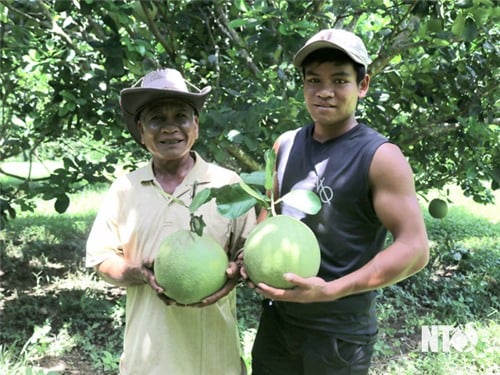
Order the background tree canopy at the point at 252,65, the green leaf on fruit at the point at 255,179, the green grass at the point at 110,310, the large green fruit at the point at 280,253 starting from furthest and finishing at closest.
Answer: the green grass at the point at 110,310 < the background tree canopy at the point at 252,65 < the green leaf on fruit at the point at 255,179 < the large green fruit at the point at 280,253

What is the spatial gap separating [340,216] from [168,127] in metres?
0.55

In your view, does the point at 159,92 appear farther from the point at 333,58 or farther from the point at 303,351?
the point at 303,351

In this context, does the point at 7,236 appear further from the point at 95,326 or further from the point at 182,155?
the point at 182,155

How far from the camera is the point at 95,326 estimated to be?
12.6ft

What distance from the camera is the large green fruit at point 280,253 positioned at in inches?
52.7

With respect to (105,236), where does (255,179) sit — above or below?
above

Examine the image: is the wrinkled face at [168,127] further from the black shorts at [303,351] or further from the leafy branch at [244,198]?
the black shorts at [303,351]

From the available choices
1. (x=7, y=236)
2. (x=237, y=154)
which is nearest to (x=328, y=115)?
(x=237, y=154)

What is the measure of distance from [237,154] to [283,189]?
154cm

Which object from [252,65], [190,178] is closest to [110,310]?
[252,65]

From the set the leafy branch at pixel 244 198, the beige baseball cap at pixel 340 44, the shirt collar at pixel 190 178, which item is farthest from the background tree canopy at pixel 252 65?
the leafy branch at pixel 244 198

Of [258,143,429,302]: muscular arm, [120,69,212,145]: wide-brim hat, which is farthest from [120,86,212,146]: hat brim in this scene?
[258,143,429,302]: muscular arm

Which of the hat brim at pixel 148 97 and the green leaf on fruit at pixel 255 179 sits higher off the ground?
the hat brim at pixel 148 97

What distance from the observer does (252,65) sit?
10.6 feet
